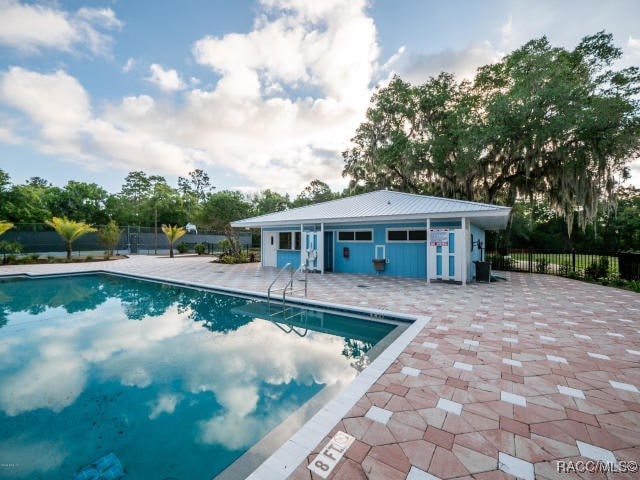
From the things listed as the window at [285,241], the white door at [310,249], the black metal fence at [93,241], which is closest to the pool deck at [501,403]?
the white door at [310,249]

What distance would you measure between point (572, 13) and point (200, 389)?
1511cm

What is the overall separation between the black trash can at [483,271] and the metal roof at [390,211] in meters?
1.62

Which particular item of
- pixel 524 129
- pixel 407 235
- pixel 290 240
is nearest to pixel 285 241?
pixel 290 240

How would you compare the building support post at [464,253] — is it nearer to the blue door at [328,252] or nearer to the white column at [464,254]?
the white column at [464,254]

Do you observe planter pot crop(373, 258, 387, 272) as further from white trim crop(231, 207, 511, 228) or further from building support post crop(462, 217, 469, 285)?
building support post crop(462, 217, 469, 285)

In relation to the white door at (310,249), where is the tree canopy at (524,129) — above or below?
above

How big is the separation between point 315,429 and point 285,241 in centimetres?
1154

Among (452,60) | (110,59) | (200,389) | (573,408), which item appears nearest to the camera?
(573,408)

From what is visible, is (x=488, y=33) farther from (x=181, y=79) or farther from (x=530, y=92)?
(x=181, y=79)

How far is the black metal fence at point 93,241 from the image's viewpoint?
54.3ft

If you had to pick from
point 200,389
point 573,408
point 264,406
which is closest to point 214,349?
point 200,389

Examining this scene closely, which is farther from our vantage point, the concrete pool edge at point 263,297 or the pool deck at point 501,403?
the concrete pool edge at point 263,297

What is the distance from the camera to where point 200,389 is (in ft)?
10.3

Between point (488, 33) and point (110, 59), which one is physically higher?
point (488, 33)
